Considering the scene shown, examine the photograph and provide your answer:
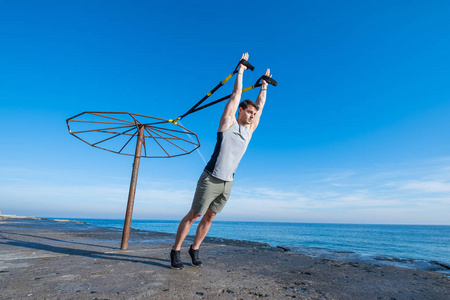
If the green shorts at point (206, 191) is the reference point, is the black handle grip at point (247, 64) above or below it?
above

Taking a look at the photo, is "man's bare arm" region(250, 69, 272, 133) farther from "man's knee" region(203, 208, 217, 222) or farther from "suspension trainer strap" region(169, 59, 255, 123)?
"man's knee" region(203, 208, 217, 222)

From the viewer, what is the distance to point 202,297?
2260 millimetres

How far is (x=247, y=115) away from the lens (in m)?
3.63

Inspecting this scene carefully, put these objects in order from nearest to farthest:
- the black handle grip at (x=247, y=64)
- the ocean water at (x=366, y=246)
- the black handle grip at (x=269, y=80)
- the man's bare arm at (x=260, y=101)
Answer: the black handle grip at (x=247, y=64) < the man's bare arm at (x=260, y=101) < the black handle grip at (x=269, y=80) < the ocean water at (x=366, y=246)

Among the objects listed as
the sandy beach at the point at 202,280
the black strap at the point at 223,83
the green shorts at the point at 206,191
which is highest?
the black strap at the point at 223,83

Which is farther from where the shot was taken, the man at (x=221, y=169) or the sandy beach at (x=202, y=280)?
the man at (x=221, y=169)

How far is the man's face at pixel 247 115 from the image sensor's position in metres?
3.62

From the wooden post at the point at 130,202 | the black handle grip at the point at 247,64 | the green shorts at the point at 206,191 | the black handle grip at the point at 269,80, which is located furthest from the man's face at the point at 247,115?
the wooden post at the point at 130,202

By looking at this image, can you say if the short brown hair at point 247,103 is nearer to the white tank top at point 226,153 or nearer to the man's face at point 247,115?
the man's face at point 247,115

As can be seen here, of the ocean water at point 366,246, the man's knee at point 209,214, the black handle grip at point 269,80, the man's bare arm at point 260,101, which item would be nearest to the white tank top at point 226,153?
the man's bare arm at point 260,101

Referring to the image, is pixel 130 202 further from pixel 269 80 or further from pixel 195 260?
pixel 269 80

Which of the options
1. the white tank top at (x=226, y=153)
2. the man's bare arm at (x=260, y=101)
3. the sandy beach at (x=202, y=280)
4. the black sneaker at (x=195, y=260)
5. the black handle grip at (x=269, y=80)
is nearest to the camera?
the sandy beach at (x=202, y=280)

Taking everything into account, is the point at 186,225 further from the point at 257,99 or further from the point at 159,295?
the point at 257,99

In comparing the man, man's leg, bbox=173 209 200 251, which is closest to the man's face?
the man
